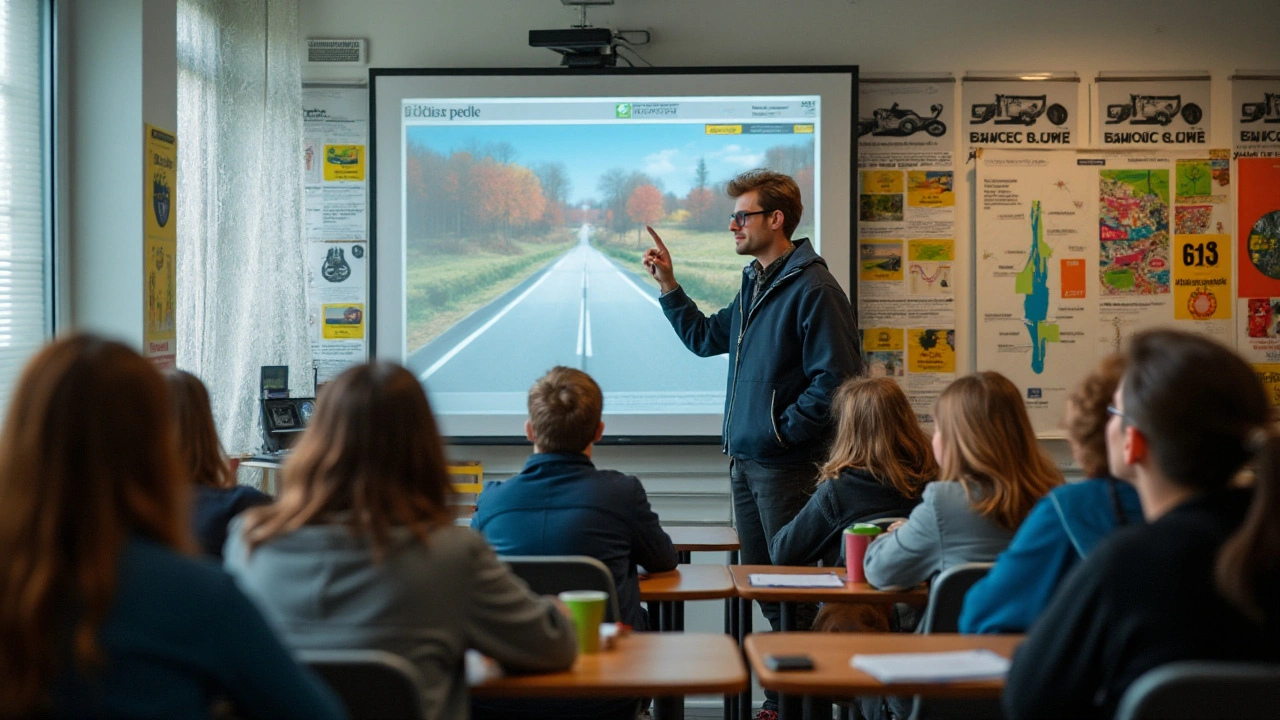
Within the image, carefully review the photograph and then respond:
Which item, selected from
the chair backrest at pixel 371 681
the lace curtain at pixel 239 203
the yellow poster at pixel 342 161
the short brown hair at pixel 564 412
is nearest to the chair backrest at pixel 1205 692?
the chair backrest at pixel 371 681

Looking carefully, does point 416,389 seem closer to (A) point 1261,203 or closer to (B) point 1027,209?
(B) point 1027,209

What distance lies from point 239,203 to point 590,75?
1506 millimetres

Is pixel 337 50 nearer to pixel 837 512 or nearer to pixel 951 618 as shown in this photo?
pixel 837 512

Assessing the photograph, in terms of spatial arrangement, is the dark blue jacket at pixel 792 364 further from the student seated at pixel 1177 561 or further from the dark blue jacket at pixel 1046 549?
the student seated at pixel 1177 561

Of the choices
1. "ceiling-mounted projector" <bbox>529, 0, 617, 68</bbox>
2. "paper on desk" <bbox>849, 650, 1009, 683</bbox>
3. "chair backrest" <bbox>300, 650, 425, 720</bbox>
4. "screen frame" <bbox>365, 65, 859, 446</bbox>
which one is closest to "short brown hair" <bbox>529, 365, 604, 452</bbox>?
"paper on desk" <bbox>849, 650, 1009, 683</bbox>

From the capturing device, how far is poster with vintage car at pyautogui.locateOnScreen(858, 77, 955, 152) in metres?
4.62

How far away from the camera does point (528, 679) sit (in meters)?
1.71

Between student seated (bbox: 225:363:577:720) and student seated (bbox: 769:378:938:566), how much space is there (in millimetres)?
1446

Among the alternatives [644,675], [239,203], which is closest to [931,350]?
[239,203]

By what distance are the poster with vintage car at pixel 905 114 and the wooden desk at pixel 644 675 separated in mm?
3137

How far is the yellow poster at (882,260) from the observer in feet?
15.3

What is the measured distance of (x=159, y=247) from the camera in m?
3.33

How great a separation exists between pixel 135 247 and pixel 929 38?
10.4 ft

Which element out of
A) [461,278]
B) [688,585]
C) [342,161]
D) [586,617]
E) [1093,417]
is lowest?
[688,585]
